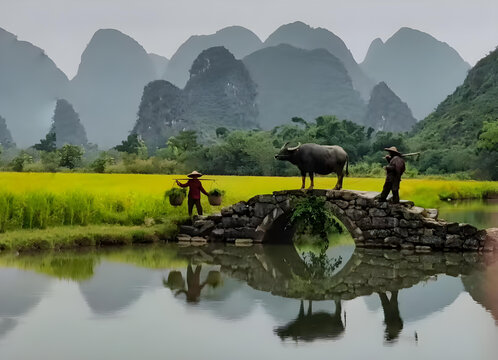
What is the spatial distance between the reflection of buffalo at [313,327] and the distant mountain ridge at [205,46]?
89.1 m

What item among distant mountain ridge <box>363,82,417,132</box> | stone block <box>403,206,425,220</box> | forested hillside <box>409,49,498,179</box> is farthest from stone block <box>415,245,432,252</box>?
distant mountain ridge <box>363,82,417,132</box>

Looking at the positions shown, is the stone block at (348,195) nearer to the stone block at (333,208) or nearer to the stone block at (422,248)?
the stone block at (333,208)

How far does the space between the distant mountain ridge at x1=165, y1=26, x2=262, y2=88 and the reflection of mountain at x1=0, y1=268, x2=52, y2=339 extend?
86.9 meters

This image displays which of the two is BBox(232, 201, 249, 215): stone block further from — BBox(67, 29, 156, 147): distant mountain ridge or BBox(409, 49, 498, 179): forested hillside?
BBox(67, 29, 156, 147): distant mountain ridge

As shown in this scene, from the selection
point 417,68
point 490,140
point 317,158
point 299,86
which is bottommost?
point 317,158

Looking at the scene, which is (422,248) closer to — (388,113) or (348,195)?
(348,195)

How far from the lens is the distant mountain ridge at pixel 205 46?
96562 millimetres

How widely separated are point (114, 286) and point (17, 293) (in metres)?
1.16

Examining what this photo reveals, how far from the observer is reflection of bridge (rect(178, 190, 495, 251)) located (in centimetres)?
1194

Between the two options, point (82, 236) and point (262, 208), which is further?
point (262, 208)

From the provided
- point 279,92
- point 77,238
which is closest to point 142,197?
point 77,238

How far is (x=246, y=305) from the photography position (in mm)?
7984

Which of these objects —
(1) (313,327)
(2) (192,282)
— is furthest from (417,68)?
(1) (313,327)

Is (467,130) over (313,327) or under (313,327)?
over
